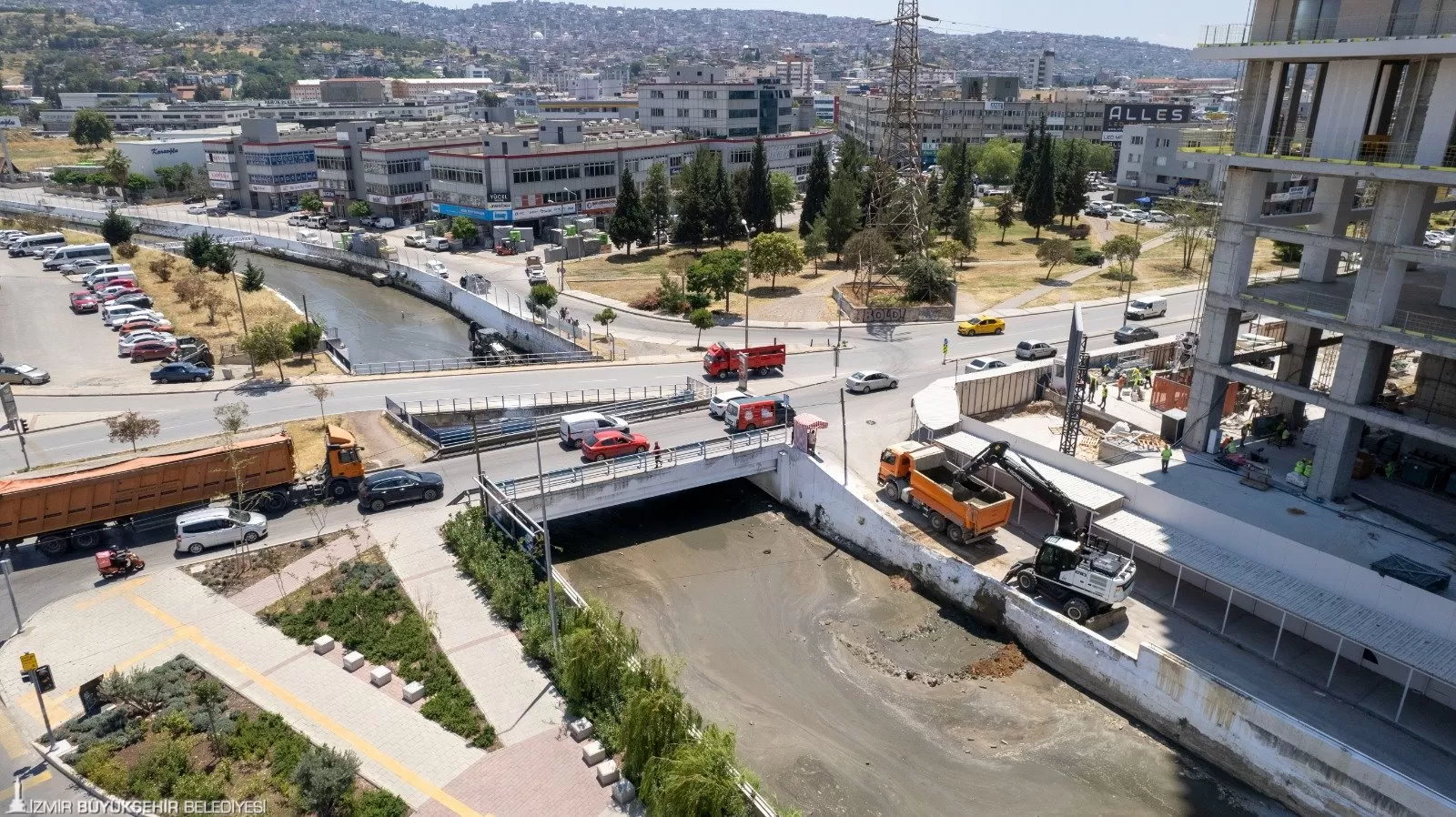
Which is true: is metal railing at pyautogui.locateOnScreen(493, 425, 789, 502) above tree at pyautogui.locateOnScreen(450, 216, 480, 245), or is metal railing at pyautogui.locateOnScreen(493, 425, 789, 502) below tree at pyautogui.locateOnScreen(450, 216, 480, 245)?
below

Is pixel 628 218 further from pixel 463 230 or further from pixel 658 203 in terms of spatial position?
pixel 463 230

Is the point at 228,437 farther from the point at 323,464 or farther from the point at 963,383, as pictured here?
the point at 963,383

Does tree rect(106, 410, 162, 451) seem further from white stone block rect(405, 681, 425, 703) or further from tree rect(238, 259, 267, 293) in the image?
tree rect(238, 259, 267, 293)

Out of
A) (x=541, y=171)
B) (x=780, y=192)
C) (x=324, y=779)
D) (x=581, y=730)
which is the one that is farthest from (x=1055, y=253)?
(x=324, y=779)

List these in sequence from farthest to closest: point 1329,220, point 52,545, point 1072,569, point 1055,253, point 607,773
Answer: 1. point 1055,253
2. point 1329,220
3. point 52,545
4. point 1072,569
5. point 607,773

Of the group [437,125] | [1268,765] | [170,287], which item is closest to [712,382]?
[1268,765]

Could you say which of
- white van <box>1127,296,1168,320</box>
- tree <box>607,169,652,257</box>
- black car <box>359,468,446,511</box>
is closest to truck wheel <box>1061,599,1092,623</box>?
black car <box>359,468,446,511</box>

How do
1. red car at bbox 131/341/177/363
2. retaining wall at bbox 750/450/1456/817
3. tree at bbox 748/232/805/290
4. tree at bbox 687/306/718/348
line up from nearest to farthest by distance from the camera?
retaining wall at bbox 750/450/1456/817, red car at bbox 131/341/177/363, tree at bbox 687/306/718/348, tree at bbox 748/232/805/290
